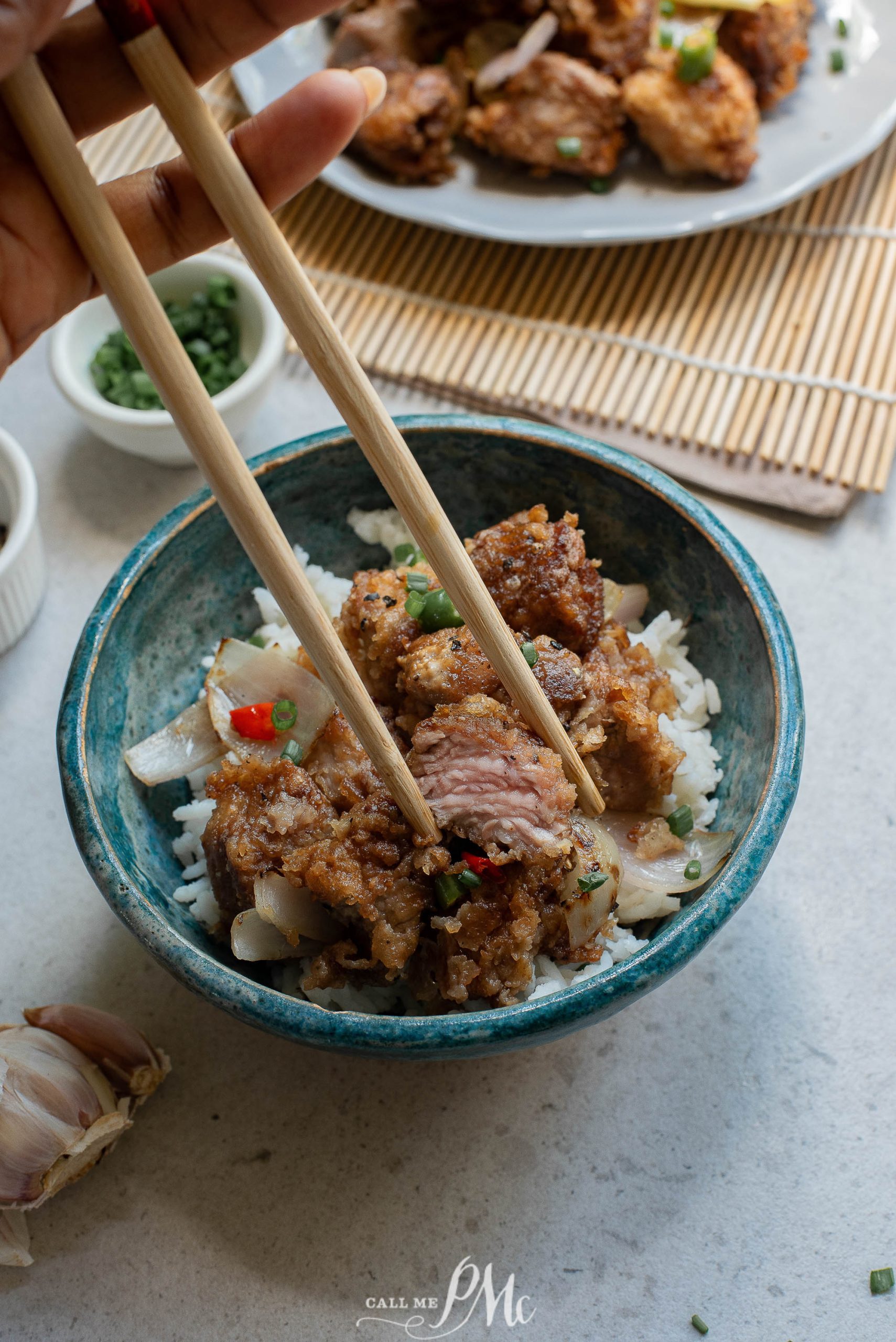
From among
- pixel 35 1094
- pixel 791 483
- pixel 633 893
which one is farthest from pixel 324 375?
pixel 791 483

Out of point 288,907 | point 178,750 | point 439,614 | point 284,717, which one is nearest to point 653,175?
point 439,614

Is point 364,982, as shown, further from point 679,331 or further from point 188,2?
point 679,331

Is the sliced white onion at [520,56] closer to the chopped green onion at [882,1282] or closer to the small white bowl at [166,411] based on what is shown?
the small white bowl at [166,411]

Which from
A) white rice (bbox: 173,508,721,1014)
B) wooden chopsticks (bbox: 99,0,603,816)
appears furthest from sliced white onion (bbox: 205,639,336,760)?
wooden chopsticks (bbox: 99,0,603,816)

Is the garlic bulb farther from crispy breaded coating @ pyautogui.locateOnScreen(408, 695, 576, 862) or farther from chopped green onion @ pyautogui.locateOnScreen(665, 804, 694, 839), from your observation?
chopped green onion @ pyautogui.locateOnScreen(665, 804, 694, 839)

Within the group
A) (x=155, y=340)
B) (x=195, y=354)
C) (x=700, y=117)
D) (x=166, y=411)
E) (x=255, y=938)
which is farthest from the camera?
(x=700, y=117)

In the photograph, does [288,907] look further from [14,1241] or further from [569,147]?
[569,147]
